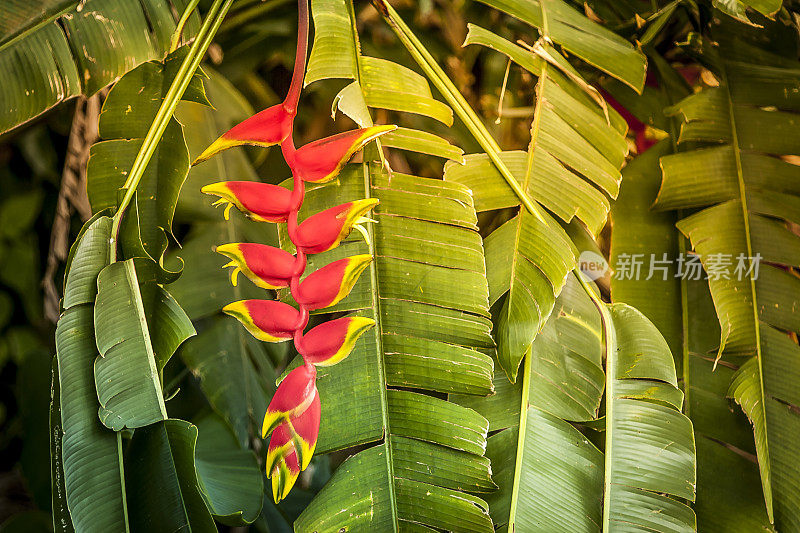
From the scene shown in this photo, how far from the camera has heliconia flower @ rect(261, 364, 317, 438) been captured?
334 millimetres

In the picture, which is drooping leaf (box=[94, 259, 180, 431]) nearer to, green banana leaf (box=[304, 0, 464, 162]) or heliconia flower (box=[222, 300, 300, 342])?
heliconia flower (box=[222, 300, 300, 342])

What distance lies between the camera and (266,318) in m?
0.35

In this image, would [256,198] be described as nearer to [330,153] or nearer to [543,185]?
[330,153]

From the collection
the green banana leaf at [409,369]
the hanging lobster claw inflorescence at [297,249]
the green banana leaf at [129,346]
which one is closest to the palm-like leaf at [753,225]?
the green banana leaf at [409,369]

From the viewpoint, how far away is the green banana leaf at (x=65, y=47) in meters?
0.41

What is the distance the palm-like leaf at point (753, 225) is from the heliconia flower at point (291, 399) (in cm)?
38

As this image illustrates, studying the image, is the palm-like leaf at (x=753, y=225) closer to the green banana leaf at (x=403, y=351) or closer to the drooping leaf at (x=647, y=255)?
the drooping leaf at (x=647, y=255)

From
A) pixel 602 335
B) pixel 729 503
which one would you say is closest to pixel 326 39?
pixel 602 335

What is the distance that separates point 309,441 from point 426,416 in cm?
11

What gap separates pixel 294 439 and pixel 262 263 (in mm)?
107

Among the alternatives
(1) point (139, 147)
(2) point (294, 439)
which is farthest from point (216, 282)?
(2) point (294, 439)

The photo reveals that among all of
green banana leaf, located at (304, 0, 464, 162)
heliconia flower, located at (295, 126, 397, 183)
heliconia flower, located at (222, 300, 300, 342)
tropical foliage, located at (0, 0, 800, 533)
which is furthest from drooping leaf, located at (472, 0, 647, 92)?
heliconia flower, located at (222, 300, 300, 342)

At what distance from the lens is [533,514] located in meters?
0.44

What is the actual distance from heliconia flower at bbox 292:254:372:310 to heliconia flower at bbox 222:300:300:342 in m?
0.01
